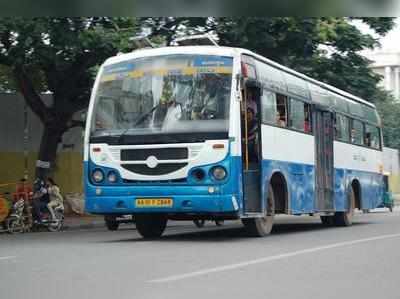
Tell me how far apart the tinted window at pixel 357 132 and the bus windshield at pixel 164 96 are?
8.04 m

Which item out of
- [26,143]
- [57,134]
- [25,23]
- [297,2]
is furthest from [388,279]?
[26,143]

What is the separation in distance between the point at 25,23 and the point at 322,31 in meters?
8.72

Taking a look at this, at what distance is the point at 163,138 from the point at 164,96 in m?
0.76

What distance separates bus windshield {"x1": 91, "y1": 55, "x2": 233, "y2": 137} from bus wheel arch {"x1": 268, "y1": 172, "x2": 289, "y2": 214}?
8.92ft

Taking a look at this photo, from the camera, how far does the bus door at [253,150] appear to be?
582 inches

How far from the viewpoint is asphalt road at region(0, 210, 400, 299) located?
8.56 meters

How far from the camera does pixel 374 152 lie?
24.0 metres

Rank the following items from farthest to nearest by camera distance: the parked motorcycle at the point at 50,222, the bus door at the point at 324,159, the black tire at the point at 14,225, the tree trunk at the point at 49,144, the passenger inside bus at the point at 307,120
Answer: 1. the tree trunk at the point at 49,144
2. the parked motorcycle at the point at 50,222
3. the black tire at the point at 14,225
4. the bus door at the point at 324,159
5. the passenger inside bus at the point at 307,120

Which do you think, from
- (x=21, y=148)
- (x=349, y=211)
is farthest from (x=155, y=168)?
(x=21, y=148)

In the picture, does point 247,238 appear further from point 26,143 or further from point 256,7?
point 26,143

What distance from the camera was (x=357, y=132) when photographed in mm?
22141

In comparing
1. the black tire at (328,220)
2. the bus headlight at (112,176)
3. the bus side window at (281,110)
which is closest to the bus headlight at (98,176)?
the bus headlight at (112,176)

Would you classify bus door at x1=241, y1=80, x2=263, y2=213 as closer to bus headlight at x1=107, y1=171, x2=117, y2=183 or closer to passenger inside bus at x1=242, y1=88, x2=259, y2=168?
passenger inside bus at x1=242, y1=88, x2=259, y2=168

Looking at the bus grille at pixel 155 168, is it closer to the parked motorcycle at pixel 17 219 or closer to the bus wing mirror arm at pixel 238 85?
the bus wing mirror arm at pixel 238 85
